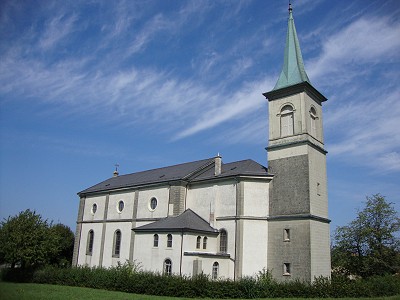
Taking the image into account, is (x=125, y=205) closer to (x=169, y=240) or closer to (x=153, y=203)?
(x=153, y=203)

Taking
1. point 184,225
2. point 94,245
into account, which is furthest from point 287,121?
point 94,245

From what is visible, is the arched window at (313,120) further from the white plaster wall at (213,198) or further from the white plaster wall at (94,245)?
the white plaster wall at (94,245)

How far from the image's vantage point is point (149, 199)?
36.0 metres

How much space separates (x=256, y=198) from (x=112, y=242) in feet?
59.4

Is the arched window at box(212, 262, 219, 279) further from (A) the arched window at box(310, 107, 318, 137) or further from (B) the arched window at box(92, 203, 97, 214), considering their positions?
(B) the arched window at box(92, 203, 97, 214)

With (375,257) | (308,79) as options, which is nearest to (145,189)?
(308,79)

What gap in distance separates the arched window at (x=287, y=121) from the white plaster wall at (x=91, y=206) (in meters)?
23.9

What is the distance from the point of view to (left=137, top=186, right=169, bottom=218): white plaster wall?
34031 mm

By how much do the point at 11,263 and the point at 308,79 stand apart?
3364cm

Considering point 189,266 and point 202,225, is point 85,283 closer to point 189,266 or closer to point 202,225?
point 189,266

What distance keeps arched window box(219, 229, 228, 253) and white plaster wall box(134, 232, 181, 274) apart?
3.86m

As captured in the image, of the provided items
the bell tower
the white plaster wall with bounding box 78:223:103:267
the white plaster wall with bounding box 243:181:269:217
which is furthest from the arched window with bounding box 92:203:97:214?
the bell tower

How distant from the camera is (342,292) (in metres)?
21.3

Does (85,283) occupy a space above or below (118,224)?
below
